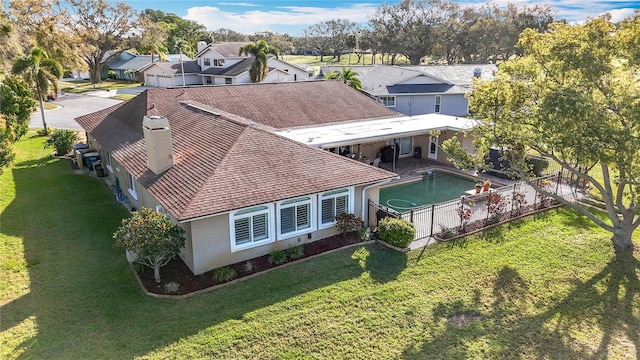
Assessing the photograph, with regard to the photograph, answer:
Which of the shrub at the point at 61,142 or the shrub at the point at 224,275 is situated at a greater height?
the shrub at the point at 61,142

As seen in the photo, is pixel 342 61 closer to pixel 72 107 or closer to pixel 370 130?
pixel 72 107

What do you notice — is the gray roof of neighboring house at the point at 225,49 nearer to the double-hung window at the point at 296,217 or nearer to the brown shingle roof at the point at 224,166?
the brown shingle roof at the point at 224,166

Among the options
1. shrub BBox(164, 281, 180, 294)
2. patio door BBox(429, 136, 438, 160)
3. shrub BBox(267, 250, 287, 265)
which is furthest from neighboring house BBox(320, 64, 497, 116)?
shrub BBox(164, 281, 180, 294)

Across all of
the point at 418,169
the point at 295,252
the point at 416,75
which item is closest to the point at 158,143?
the point at 295,252

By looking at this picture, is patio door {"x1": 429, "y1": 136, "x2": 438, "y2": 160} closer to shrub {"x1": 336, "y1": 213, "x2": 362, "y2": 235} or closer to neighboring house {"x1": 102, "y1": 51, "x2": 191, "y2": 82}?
shrub {"x1": 336, "y1": 213, "x2": 362, "y2": 235}

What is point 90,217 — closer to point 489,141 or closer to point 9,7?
point 489,141

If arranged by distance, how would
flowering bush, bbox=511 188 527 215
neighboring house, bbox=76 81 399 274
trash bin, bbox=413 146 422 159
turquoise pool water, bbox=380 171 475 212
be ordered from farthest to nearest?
trash bin, bbox=413 146 422 159
turquoise pool water, bbox=380 171 475 212
flowering bush, bbox=511 188 527 215
neighboring house, bbox=76 81 399 274

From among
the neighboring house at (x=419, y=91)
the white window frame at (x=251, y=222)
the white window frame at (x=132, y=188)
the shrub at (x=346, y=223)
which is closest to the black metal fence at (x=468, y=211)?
the shrub at (x=346, y=223)
